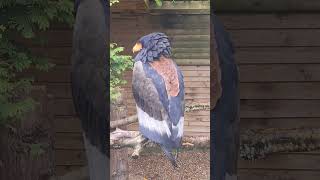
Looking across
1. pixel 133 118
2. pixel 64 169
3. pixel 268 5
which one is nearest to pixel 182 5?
pixel 268 5

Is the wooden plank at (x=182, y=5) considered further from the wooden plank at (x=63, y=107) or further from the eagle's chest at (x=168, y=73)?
the wooden plank at (x=63, y=107)

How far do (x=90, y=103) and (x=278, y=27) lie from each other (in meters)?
1.38

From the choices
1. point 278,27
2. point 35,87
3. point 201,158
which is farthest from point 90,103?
point 278,27

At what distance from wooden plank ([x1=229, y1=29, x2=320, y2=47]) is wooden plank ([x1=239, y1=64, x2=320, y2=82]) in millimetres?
147

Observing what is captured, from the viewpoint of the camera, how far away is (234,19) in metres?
3.66

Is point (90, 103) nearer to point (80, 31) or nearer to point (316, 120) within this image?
point (80, 31)

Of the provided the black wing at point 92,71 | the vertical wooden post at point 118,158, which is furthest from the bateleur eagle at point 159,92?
the black wing at point 92,71

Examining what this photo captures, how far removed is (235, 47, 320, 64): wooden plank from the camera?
3648mm

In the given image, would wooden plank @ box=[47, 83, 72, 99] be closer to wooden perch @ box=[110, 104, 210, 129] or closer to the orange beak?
wooden perch @ box=[110, 104, 210, 129]

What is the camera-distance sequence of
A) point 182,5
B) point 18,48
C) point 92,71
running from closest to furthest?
point 18,48 < point 182,5 < point 92,71

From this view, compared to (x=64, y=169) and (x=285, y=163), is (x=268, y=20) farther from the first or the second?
(x=64, y=169)

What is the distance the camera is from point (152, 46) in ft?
12.1

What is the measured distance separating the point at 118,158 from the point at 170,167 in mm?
358

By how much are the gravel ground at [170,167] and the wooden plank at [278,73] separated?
59 cm
